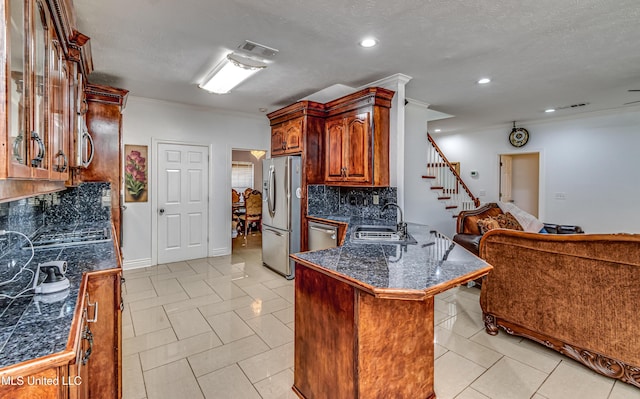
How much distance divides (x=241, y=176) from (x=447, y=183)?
6405 millimetres

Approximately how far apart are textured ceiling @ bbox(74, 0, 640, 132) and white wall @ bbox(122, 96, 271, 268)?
1.53 ft

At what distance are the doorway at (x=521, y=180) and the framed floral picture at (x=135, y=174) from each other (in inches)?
266

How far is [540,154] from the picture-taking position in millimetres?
5840

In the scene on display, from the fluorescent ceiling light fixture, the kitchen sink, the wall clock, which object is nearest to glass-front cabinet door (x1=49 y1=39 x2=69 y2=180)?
the fluorescent ceiling light fixture

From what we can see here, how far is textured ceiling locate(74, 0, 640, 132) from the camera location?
2.16 m

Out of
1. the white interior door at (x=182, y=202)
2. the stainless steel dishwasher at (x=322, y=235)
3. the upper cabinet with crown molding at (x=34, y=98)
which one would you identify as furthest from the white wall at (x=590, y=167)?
the upper cabinet with crown molding at (x=34, y=98)

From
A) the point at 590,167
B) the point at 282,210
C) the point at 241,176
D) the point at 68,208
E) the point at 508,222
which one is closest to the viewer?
the point at 68,208

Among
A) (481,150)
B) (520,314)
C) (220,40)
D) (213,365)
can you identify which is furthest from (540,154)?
(213,365)

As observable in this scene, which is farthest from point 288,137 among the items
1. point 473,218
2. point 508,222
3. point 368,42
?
point 508,222

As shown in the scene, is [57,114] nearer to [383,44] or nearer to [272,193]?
[383,44]

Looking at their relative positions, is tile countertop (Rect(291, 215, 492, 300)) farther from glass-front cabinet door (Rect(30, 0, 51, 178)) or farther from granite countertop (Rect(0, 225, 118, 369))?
glass-front cabinet door (Rect(30, 0, 51, 178))

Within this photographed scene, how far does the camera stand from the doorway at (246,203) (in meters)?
6.88

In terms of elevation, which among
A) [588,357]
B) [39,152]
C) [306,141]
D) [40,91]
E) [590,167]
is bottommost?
[588,357]

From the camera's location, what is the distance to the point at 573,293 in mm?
2188
